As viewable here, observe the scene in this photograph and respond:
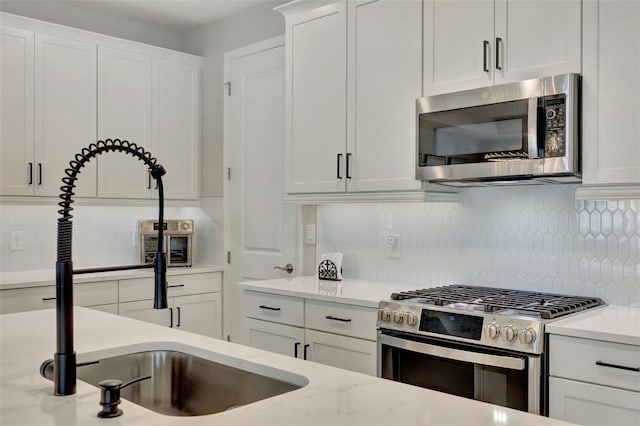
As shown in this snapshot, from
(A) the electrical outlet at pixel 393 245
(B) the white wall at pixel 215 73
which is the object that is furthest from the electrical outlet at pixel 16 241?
(A) the electrical outlet at pixel 393 245

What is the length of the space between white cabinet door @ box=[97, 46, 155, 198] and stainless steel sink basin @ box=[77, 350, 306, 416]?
2.52m

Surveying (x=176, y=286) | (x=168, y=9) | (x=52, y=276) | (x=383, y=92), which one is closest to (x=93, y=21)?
(x=168, y=9)

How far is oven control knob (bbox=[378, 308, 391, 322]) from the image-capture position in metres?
2.56

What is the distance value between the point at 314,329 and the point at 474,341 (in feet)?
3.12

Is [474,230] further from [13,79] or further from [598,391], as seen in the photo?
[13,79]

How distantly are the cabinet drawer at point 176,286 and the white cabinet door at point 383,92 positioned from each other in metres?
1.54

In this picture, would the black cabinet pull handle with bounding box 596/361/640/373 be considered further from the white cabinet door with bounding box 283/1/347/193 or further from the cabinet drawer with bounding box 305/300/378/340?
the white cabinet door with bounding box 283/1/347/193

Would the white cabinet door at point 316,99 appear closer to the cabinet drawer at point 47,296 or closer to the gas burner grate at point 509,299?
the gas burner grate at point 509,299

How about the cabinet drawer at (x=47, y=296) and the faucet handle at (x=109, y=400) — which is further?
the cabinet drawer at (x=47, y=296)

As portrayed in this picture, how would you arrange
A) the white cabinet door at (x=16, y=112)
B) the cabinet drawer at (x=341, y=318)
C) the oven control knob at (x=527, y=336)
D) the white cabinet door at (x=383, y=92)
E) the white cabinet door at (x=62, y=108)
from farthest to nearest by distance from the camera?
the white cabinet door at (x=62, y=108) < the white cabinet door at (x=16, y=112) < the white cabinet door at (x=383, y=92) < the cabinet drawer at (x=341, y=318) < the oven control knob at (x=527, y=336)

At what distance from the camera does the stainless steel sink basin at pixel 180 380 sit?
152 centimetres

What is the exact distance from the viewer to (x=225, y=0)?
408 centimetres

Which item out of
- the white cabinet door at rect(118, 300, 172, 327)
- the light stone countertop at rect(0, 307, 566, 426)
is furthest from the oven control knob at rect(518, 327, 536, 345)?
the white cabinet door at rect(118, 300, 172, 327)

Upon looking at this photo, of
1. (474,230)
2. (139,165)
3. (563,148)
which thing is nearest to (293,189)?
(474,230)
